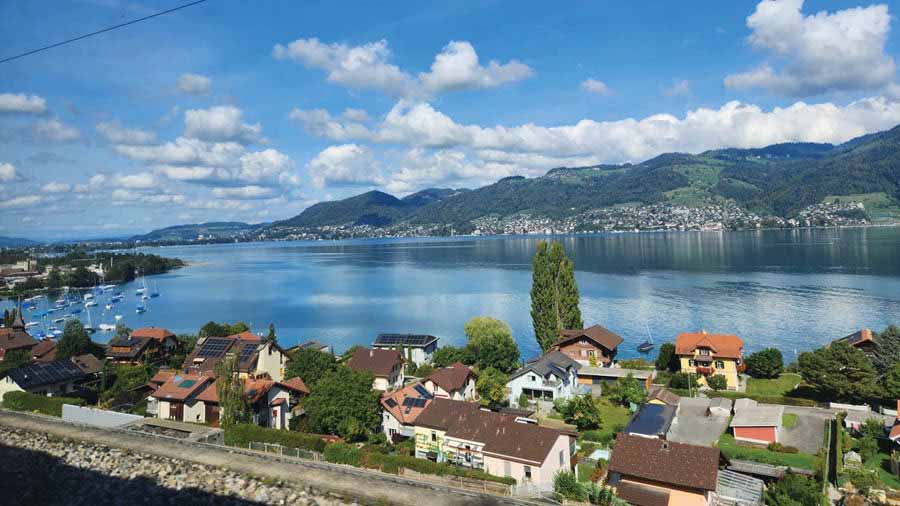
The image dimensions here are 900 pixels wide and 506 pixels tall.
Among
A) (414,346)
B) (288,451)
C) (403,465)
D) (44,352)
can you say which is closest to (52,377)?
(44,352)

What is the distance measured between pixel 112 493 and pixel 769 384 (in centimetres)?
3589

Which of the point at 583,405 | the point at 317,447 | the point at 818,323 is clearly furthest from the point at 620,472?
the point at 818,323

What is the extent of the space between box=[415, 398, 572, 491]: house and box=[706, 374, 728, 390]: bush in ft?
55.3

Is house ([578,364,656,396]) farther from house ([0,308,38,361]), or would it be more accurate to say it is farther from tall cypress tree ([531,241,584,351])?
house ([0,308,38,361])

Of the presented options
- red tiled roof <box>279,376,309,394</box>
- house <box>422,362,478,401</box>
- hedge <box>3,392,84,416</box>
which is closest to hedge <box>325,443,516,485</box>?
red tiled roof <box>279,376,309,394</box>

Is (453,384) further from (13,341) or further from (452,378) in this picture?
(13,341)

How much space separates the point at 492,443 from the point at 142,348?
107ft

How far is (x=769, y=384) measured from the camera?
111ft

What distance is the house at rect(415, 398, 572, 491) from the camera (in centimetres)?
1880

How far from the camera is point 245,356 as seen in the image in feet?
107

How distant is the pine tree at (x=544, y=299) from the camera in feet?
140

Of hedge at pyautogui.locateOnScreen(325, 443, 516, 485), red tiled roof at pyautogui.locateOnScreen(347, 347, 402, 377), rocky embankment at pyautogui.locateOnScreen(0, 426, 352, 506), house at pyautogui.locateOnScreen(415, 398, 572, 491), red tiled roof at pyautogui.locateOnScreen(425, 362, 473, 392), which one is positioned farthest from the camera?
red tiled roof at pyautogui.locateOnScreen(347, 347, 402, 377)

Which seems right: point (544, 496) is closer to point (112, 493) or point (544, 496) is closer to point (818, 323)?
point (112, 493)

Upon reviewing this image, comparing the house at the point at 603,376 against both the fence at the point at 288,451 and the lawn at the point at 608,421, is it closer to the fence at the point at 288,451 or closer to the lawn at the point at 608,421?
the lawn at the point at 608,421
